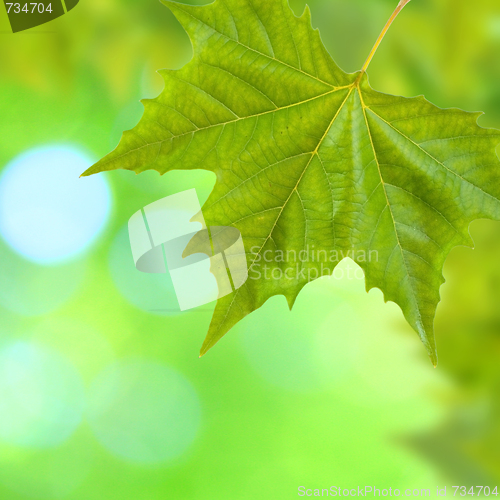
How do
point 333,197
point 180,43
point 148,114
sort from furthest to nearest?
1. point 180,43
2. point 333,197
3. point 148,114

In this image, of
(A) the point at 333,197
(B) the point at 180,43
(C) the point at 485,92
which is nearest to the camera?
(A) the point at 333,197

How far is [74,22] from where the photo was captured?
247 cm

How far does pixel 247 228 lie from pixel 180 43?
1962 mm

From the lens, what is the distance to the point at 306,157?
2.94 ft

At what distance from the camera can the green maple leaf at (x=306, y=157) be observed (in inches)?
31.8

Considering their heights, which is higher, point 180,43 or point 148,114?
point 180,43

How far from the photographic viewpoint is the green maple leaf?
0.81 m

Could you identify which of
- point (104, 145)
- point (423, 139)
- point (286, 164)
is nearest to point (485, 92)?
point (423, 139)

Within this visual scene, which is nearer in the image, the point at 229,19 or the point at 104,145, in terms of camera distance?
the point at 229,19

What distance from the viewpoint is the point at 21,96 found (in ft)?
9.29

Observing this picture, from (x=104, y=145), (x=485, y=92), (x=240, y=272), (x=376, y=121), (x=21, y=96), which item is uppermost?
(x=21, y=96)

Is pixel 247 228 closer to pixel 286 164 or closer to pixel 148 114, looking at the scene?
pixel 286 164

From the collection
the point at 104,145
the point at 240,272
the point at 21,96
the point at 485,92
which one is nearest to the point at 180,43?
the point at 104,145

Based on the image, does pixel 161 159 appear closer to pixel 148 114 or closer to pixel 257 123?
pixel 148 114
